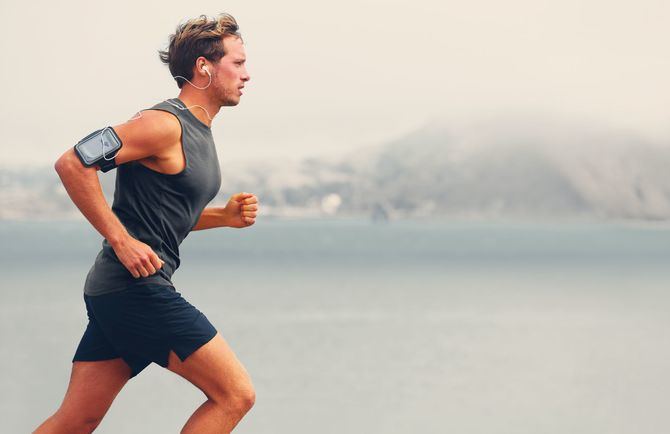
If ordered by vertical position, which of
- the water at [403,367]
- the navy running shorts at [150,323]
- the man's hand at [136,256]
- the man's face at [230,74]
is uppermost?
the man's face at [230,74]

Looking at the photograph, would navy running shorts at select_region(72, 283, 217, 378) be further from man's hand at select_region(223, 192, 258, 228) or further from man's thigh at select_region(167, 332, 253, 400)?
man's hand at select_region(223, 192, 258, 228)

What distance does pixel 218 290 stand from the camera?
3366 cm

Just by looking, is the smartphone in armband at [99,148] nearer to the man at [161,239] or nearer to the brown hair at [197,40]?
the man at [161,239]

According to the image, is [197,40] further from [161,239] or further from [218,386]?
[218,386]

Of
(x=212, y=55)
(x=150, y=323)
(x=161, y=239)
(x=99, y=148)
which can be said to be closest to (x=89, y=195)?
(x=99, y=148)

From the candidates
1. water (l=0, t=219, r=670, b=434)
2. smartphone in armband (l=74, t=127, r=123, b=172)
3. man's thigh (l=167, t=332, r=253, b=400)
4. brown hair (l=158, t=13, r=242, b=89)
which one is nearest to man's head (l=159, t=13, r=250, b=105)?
brown hair (l=158, t=13, r=242, b=89)

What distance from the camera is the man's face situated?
13.4 ft

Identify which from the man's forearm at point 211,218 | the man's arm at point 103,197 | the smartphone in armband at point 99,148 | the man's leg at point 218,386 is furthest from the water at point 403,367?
the smartphone in armband at point 99,148

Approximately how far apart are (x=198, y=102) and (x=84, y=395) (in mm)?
1067

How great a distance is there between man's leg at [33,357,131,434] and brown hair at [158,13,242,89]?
1.04m

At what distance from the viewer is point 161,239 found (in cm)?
394

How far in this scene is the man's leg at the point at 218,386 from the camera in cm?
383

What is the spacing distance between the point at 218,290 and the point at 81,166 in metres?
30.1

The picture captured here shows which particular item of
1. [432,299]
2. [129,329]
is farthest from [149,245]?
[432,299]
